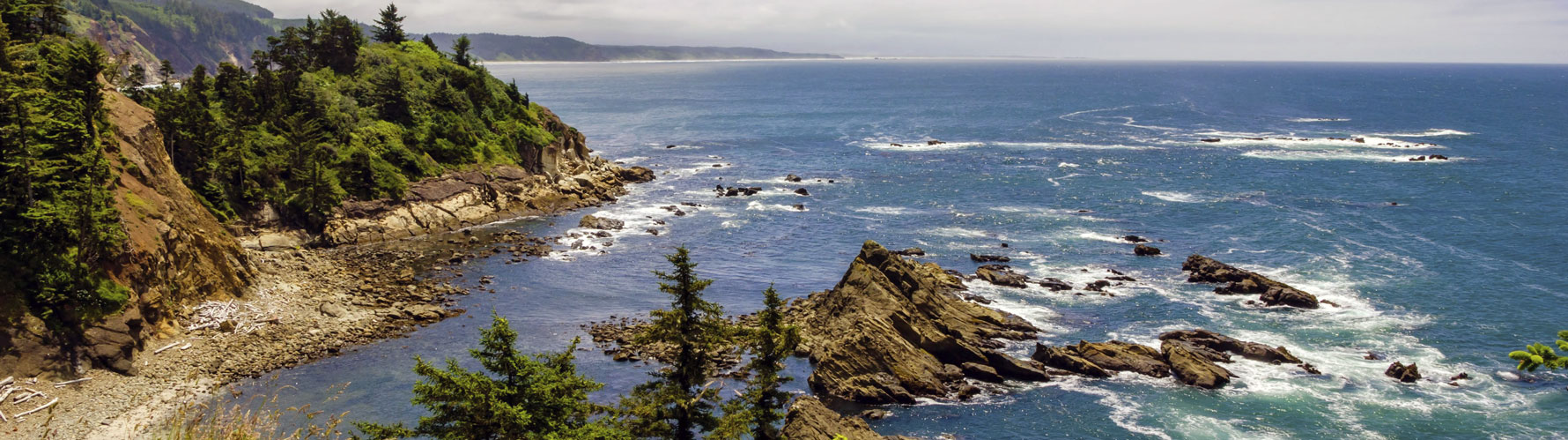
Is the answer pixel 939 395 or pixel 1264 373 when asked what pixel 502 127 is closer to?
pixel 939 395

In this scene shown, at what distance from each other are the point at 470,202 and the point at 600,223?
13152mm

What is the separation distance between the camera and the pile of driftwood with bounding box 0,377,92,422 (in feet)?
141

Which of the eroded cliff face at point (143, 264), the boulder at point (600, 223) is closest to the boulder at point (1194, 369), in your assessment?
the boulder at point (600, 223)

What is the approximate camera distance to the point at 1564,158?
437 ft

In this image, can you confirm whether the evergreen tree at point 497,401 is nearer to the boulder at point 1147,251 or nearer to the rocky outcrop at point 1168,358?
the rocky outcrop at point 1168,358

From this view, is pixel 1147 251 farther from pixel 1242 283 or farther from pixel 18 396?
pixel 18 396

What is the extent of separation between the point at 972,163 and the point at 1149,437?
92881 millimetres

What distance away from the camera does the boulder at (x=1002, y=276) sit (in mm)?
74750

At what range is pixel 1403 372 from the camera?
5500 cm

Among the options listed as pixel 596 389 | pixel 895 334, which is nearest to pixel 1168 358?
pixel 895 334

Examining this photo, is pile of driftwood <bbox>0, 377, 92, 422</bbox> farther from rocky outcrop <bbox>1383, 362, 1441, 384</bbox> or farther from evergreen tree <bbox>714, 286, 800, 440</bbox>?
rocky outcrop <bbox>1383, 362, 1441, 384</bbox>

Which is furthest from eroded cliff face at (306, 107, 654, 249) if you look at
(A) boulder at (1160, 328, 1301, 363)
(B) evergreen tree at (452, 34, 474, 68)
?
(A) boulder at (1160, 328, 1301, 363)

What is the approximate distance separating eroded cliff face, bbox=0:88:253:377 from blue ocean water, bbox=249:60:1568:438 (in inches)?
352

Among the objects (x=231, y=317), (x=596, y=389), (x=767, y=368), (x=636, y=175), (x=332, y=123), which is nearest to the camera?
(x=596, y=389)
